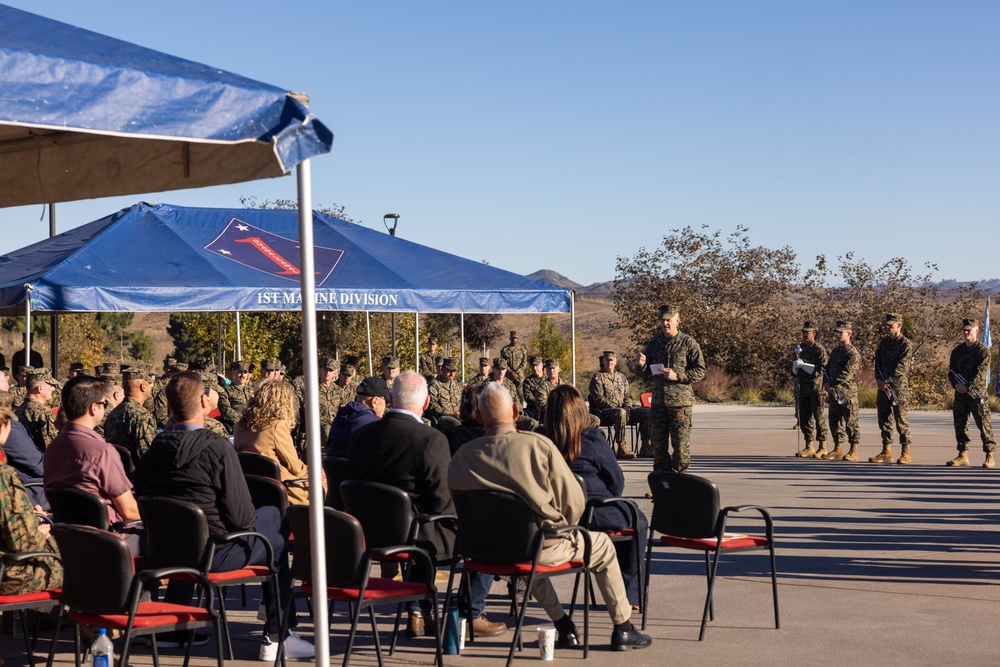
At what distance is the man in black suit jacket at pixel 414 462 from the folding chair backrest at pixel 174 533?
3.92ft

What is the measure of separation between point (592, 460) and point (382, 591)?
1845 mm

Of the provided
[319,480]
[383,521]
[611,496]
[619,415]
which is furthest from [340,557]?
[619,415]

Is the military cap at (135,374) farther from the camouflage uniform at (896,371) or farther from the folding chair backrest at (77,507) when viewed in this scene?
the camouflage uniform at (896,371)

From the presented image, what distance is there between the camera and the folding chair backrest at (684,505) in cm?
674

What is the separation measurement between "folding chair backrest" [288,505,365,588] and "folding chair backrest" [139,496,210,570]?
0.45 metres

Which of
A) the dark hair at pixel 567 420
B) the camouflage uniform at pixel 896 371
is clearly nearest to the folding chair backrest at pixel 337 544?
the dark hair at pixel 567 420

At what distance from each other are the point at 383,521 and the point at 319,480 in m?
1.76

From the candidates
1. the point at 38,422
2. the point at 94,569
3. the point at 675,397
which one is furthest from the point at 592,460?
the point at 675,397

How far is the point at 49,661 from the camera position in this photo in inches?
221

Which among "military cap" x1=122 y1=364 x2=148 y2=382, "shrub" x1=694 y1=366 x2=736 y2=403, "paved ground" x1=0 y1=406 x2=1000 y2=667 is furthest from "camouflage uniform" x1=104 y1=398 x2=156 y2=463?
"shrub" x1=694 y1=366 x2=736 y2=403

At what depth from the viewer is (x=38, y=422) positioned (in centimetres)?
984

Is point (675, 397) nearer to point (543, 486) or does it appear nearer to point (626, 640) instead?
point (626, 640)

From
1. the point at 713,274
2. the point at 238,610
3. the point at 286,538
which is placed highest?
the point at 713,274

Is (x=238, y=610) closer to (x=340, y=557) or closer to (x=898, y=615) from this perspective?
(x=340, y=557)
